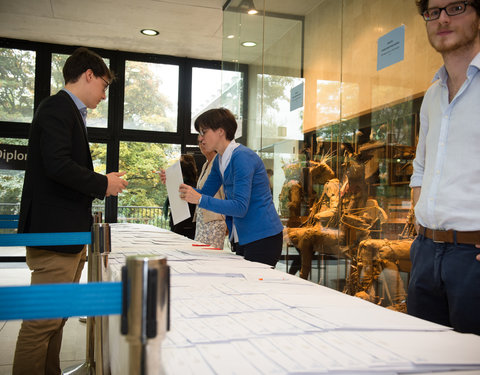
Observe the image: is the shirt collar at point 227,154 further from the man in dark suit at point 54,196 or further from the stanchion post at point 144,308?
the stanchion post at point 144,308

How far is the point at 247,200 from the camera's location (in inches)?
86.7

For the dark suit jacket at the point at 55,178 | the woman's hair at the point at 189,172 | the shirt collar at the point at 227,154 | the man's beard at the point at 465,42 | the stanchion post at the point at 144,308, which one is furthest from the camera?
the woman's hair at the point at 189,172

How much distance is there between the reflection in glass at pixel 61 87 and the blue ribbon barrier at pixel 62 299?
697cm

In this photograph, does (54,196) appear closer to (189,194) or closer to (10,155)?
(189,194)

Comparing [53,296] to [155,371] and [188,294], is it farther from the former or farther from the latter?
[188,294]

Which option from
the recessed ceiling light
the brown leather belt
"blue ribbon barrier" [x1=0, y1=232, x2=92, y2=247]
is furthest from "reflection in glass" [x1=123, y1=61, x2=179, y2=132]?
the brown leather belt

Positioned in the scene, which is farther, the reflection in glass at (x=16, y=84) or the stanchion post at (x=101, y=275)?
the reflection in glass at (x=16, y=84)

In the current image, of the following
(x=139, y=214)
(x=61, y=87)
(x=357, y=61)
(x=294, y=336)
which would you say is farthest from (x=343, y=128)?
(x=61, y=87)

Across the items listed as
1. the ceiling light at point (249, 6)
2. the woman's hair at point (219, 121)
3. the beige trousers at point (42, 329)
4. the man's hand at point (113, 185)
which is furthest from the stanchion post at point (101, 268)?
the ceiling light at point (249, 6)

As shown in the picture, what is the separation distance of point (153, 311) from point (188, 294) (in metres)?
0.57

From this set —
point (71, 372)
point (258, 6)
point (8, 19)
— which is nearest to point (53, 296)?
point (71, 372)

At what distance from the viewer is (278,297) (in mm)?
1100

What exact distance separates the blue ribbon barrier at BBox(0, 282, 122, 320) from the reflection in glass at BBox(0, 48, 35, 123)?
23.7 ft

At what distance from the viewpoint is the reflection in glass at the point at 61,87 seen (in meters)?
7.03
